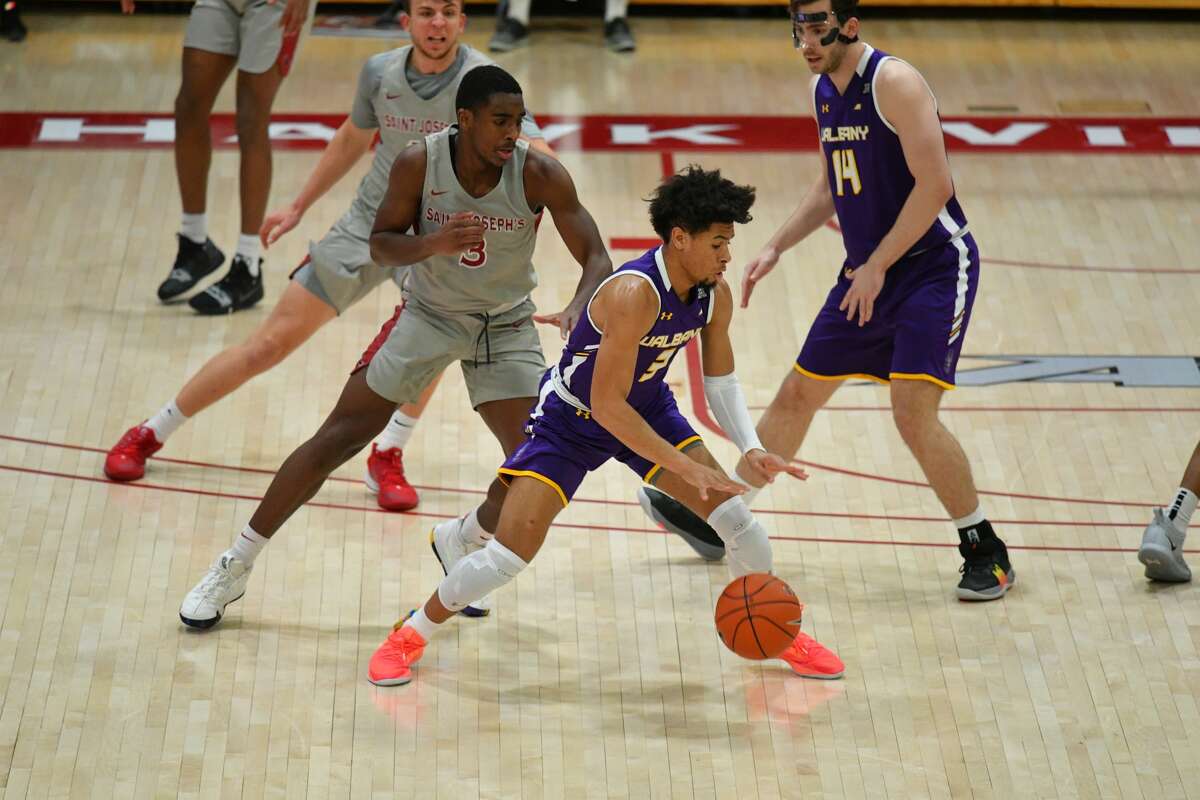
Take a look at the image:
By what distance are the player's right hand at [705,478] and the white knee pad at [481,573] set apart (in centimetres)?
50

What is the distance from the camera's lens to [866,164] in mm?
5055

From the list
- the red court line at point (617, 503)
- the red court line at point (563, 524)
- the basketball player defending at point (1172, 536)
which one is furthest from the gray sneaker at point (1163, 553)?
the red court line at point (617, 503)

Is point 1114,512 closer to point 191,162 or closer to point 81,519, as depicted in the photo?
point 81,519

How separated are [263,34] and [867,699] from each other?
3.88 meters

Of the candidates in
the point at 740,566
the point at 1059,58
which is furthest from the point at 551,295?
the point at 1059,58

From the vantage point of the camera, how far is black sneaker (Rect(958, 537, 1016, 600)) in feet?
16.8

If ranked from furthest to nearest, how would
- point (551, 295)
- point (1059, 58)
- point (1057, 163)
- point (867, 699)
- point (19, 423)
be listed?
point (1059, 58) → point (1057, 163) → point (551, 295) → point (19, 423) → point (867, 699)

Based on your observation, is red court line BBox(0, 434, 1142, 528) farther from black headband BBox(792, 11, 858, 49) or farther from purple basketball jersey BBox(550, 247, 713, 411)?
black headband BBox(792, 11, 858, 49)

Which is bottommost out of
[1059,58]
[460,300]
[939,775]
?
[1059,58]

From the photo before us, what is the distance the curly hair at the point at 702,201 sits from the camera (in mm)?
4207

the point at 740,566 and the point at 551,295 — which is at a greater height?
the point at 740,566

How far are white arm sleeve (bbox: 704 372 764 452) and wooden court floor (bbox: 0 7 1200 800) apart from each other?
728mm

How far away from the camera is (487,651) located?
487 centimetres

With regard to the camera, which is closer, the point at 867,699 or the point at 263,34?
the point at 867,699
